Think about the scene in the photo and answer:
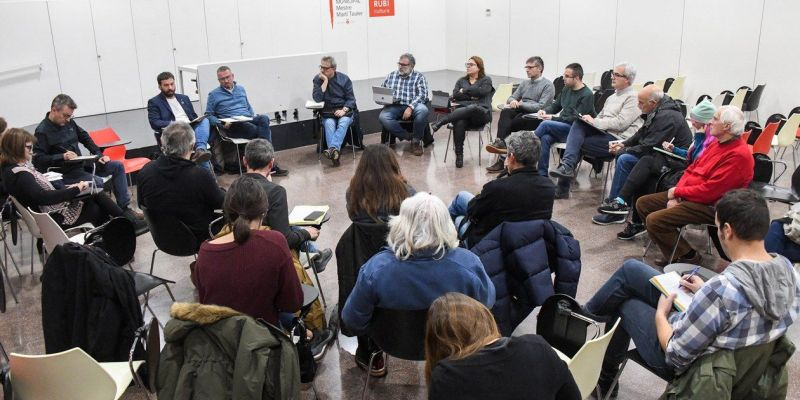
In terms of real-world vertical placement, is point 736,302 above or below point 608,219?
above

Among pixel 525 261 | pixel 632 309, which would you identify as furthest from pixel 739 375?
pixel 525 261

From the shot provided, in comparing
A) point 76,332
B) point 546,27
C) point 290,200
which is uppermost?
point 546,27

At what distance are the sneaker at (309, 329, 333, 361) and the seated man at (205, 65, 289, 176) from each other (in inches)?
152

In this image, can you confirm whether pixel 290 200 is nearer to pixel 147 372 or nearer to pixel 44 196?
pixel 44 196

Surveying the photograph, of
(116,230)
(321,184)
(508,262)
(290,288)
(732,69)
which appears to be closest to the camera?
(290,288)

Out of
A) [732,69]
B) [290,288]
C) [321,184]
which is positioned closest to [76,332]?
[290,288]

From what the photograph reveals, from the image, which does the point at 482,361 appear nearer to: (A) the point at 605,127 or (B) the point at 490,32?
(A) the point at 605,127

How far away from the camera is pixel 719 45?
9.03 metres

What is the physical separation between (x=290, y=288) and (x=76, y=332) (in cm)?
89

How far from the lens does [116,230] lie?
12.7 ft

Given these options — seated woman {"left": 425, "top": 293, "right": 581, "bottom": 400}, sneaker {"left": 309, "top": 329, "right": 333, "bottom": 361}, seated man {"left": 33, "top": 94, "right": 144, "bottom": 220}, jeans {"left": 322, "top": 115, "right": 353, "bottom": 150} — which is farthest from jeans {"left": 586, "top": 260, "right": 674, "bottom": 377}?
jeans {"left": 322, "top": 115, "right": 353, "bottom": 150}

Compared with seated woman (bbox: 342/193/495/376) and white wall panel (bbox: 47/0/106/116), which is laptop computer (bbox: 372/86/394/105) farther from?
seated woman (bbox: 342/193/495/376)

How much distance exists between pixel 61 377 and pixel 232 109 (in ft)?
17.7

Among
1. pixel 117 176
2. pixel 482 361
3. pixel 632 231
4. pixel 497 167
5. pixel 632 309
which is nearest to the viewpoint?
pixel 482 361
